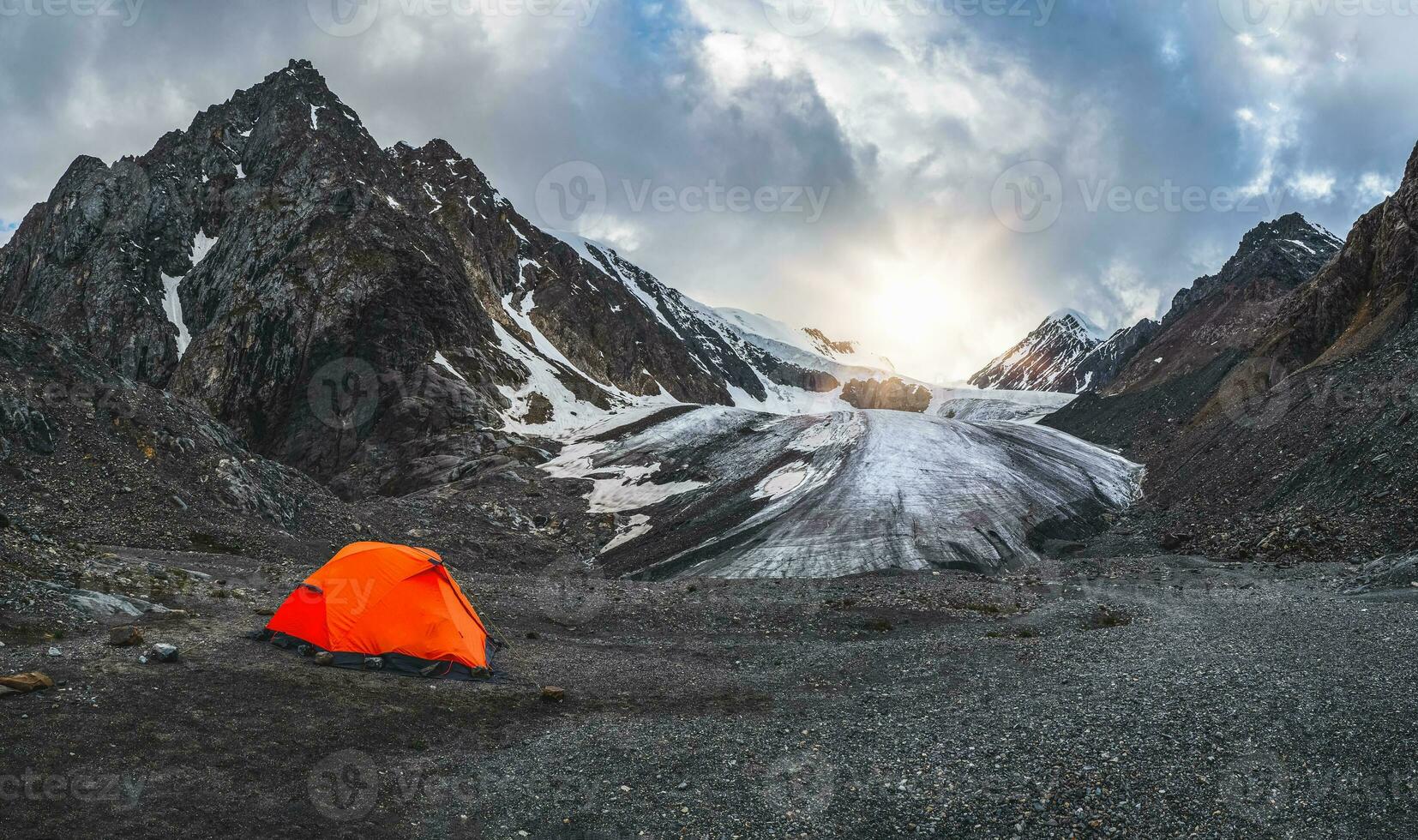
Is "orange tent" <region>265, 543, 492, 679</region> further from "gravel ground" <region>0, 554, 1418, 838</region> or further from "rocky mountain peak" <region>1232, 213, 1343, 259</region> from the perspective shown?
"rocky mountain peak" <region>1232, 213, 1343, 259</region>

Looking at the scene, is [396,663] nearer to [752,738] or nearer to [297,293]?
[752,738]

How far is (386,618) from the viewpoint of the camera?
16.5m

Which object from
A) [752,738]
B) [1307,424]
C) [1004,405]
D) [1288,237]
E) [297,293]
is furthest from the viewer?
[1004,405]

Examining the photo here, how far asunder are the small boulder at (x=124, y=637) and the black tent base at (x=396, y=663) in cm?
257

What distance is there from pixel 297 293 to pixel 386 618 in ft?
286

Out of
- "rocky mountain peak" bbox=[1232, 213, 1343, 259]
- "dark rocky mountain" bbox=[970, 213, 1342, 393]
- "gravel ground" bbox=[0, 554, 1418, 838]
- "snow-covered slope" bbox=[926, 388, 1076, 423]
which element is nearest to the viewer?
"gravel ground" bbox=[0, 554, 1418, 838]

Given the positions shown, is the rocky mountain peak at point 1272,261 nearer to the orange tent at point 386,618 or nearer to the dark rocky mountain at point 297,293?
the dark rocky mountain at point 297,293

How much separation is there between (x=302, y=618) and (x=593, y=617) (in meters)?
9.65

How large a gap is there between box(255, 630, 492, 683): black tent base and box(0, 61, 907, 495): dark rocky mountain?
215 ft

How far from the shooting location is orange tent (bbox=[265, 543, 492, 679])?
52.7ft

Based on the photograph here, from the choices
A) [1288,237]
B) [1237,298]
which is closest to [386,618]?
[1237,298]

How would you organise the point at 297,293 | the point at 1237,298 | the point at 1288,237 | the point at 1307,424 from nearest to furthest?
the point at 1307,424 → the point at 297,293 → the point at 1237,298 → the point at 1288,237

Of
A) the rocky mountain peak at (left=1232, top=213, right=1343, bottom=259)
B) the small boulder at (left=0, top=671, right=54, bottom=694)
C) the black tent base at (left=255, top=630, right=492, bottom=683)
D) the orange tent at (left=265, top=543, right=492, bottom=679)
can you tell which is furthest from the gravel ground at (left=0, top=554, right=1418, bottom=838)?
the rocky mountain peak at (left=1232, top=213, right=1343, bottom=259)

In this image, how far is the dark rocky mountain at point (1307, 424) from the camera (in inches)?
1220
